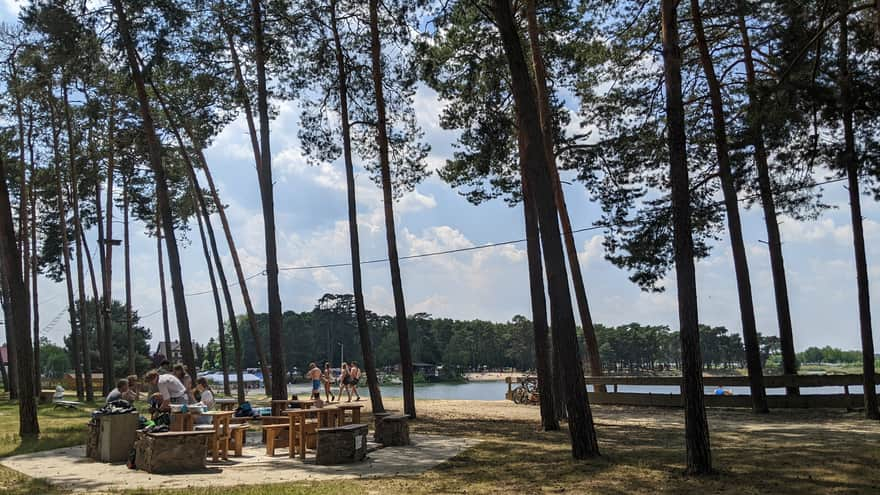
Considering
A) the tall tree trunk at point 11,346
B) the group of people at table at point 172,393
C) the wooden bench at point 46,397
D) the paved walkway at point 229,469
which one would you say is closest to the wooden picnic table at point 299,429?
the paved walkway at point 229,469

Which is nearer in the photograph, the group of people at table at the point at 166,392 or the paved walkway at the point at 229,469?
the paved walkway at the point at 229,469

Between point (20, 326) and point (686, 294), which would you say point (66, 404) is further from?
point (686, 294)

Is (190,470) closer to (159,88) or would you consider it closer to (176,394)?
(176,394)

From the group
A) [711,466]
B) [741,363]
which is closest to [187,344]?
[711,466]

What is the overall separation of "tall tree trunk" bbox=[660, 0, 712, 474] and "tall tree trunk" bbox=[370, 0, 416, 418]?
8.88 m

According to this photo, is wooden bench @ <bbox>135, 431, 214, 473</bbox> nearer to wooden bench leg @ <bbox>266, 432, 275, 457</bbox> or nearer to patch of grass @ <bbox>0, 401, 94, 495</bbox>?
patch of grass @ <bbox>0, 401, 94, 495</bbox>

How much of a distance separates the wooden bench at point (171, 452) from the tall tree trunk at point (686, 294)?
5.88m

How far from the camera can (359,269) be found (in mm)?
16781

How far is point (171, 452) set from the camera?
879cm

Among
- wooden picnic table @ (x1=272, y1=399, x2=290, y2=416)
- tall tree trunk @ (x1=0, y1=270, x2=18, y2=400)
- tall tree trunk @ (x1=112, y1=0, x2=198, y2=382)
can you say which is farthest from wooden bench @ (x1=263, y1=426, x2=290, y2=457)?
tall tree trunk @ (x1=0, y1=270, x2=18, y2=400)

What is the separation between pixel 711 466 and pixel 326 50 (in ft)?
43.1

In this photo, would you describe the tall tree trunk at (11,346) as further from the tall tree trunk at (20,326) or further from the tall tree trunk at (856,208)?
the tall tree trunk at (856,208)

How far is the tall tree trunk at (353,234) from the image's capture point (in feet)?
54.2

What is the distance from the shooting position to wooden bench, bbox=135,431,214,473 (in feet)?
28.6
